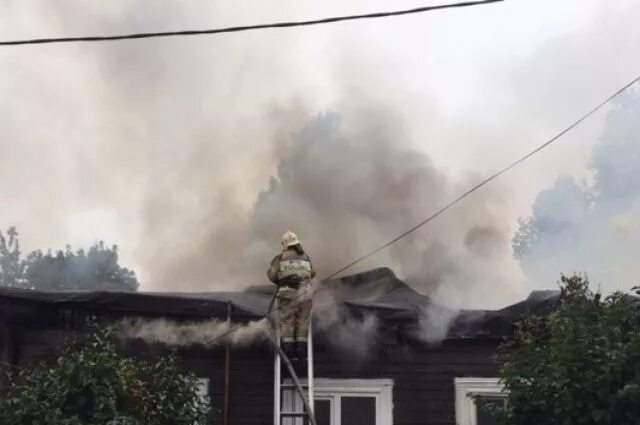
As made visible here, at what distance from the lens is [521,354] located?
6.33 metres

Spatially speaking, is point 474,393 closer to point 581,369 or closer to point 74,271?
point 581,369

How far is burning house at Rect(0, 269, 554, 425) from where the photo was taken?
314 inches

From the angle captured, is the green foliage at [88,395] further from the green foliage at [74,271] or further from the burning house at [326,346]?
the green foliage at [74,271]

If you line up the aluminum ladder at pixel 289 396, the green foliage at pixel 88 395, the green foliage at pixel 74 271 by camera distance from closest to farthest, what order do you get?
1. the green foliage at pixel 88 395
2. the aluminum ladder at pixel 289 396
3. the green foliage at pixel 74 271

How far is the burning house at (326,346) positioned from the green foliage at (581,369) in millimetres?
1831

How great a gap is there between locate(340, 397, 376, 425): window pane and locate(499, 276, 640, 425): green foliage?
89.3 inches

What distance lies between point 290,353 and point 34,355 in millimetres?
2619

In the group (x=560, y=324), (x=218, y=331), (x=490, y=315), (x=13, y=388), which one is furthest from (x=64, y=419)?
(x=490, y=315)

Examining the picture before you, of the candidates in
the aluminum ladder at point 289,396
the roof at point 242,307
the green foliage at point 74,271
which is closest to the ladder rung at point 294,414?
the aluminum ladder at point 289,396

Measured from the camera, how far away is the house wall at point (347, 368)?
8.16m

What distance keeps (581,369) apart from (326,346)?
10.1 feet

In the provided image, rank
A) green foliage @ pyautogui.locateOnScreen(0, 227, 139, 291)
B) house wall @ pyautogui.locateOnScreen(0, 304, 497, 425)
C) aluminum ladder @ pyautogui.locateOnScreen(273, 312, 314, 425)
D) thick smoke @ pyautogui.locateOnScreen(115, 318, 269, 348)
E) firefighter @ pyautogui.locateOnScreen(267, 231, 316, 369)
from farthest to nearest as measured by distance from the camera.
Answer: green foliage @ pyautogui.locateOnScreen(0, 227, 139, 291) → house wall @ pyautogui.locateOnScreen(0, 304, 497, 425) → thick smoke @ pyautogui.locateOnScreen(115, 318, 269, 348) → firefighter @ pyautogui.locateOnScreen(267, 231, 316, 369) → aluminum ladder @ pyautogui.locateOnScreen(273, 312, 314, 425)

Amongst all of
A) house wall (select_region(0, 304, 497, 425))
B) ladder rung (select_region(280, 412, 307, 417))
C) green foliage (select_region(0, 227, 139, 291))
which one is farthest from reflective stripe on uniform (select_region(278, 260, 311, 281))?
green foliage (select_region(0, 227, 139, 291))

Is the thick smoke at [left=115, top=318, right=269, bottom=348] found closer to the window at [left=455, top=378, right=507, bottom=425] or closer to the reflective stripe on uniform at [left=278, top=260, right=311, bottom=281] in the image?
the reflective stripe on uniform at [left=278, top=260, right=311, bottom=281]
